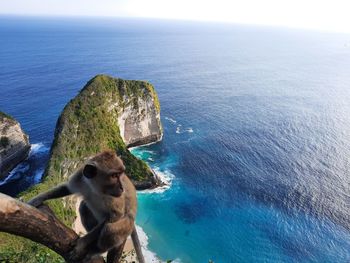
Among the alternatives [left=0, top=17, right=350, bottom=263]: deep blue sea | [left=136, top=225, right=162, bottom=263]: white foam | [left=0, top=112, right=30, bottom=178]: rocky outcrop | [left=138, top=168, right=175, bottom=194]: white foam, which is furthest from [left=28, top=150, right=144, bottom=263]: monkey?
[left=0, top=112, right=30, bottom=178]: rocky outcrop

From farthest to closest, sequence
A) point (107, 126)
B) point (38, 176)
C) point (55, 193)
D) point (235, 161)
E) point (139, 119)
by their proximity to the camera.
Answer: point (139, 119), point (235, 161), point (107, 126), point (38, 176), point (55, 193)

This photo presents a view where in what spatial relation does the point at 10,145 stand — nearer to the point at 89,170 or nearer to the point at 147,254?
the point at 147,254

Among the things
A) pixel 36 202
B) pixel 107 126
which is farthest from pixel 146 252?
pixel 36 202

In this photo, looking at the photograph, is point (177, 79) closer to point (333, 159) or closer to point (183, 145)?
point (183, 145)

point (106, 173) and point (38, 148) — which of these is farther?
point (38, 148)

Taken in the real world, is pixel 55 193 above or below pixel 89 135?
above

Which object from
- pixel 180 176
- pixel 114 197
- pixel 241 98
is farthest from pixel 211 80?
pixel 114 197
